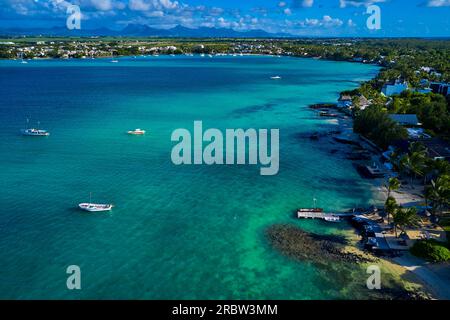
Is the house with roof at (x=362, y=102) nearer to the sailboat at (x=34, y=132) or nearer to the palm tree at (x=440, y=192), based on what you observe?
the palm tree at (x=440, y=192)

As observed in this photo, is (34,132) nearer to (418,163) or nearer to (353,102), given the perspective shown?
(418,163)

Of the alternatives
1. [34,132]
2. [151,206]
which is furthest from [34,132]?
Answer: [151,206]

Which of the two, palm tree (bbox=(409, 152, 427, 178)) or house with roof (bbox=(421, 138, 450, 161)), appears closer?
palm tree (bbox=(409, 152, 427, 178))

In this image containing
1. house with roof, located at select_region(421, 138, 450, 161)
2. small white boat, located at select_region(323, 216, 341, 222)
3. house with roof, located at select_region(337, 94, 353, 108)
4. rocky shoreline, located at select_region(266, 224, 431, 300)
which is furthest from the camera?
house with roof, located at select_region(337, 94, 353, 108)

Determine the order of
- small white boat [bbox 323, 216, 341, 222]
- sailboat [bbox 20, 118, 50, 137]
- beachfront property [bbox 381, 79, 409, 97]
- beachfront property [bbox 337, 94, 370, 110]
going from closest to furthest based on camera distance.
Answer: small white boat [bbox 323, 216, 341, 222], sailboat [bbox 20, 118, 50, 137], beachfront property [bbox 337, 94, 370, 110], beachfront property [bbox 381, 79, 409, 97]

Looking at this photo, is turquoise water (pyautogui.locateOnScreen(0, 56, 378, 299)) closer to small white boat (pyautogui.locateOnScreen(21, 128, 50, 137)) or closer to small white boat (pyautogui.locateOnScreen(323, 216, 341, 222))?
small white boat (pyautogui.locateOnScreen(21, 128, 50, 137))

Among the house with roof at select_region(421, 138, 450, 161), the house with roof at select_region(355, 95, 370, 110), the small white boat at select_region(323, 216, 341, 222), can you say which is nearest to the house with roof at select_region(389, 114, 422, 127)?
the house with roof at select_region(421, 138, 450, 161)
